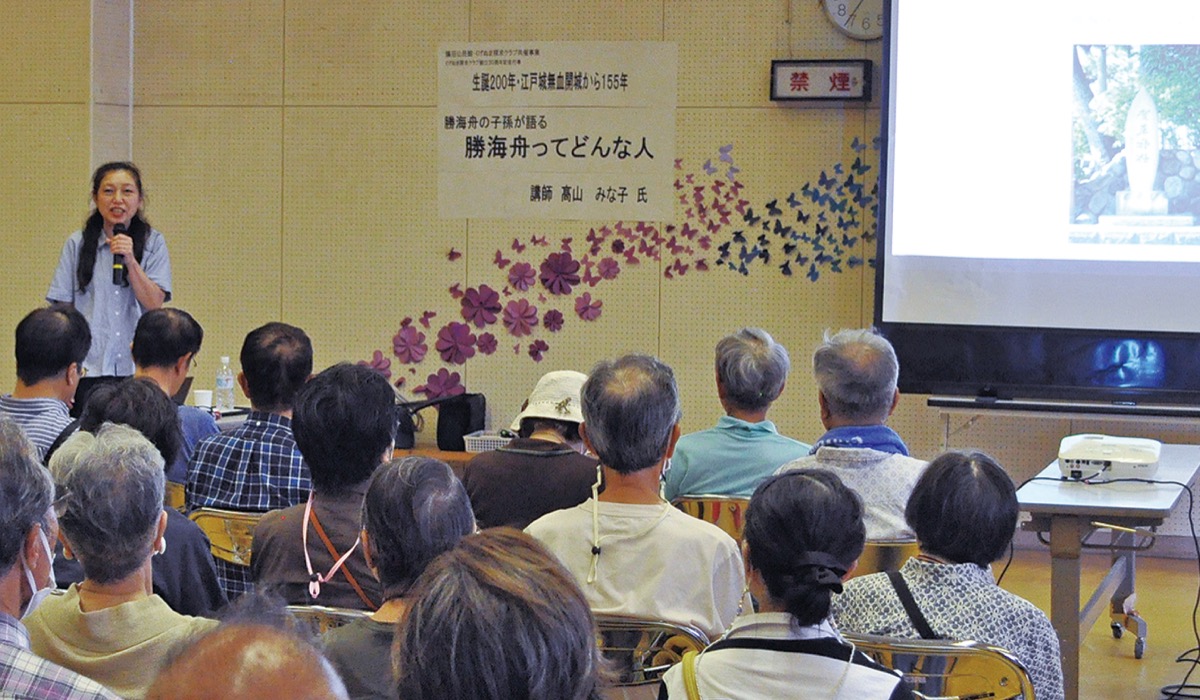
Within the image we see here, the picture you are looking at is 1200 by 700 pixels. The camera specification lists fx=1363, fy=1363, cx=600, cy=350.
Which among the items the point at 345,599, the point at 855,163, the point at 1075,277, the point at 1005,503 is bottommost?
the point at 345,599

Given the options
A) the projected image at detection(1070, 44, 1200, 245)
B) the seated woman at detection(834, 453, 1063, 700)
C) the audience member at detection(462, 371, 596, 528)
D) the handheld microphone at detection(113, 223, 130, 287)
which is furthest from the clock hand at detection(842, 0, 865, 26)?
the seated woman at detection(834, 453, 1063, 700)

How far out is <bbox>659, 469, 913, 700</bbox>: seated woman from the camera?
176 cm

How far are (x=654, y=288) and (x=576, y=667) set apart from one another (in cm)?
480

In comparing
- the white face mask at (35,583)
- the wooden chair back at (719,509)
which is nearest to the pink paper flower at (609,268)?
the wooden chair back at (719,509)

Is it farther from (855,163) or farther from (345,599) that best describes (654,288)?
(345,599)

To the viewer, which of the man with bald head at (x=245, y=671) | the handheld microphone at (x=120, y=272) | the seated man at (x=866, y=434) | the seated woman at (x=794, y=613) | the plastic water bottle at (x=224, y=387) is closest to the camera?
the man with bald head at (x=245, y=671)

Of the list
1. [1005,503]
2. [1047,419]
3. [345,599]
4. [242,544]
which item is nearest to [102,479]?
[345,599]

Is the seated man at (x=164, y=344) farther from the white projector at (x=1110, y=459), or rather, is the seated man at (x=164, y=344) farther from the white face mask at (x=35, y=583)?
the white projector at (x=1110, y=459)

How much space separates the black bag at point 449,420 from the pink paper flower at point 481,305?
358 mm

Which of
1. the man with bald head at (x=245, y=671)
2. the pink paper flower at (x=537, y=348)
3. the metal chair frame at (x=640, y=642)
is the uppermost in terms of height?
the man with bald head at (x=245, y=671)

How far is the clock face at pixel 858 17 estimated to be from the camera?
5.62 m

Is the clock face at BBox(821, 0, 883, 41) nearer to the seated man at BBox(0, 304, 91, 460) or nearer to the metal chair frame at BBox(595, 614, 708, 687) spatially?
the seated man at BBox(0, 304, 91, 460)

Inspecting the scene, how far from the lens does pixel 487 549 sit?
3.93 feet

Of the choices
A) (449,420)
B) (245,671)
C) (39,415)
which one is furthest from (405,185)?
(245,671)
